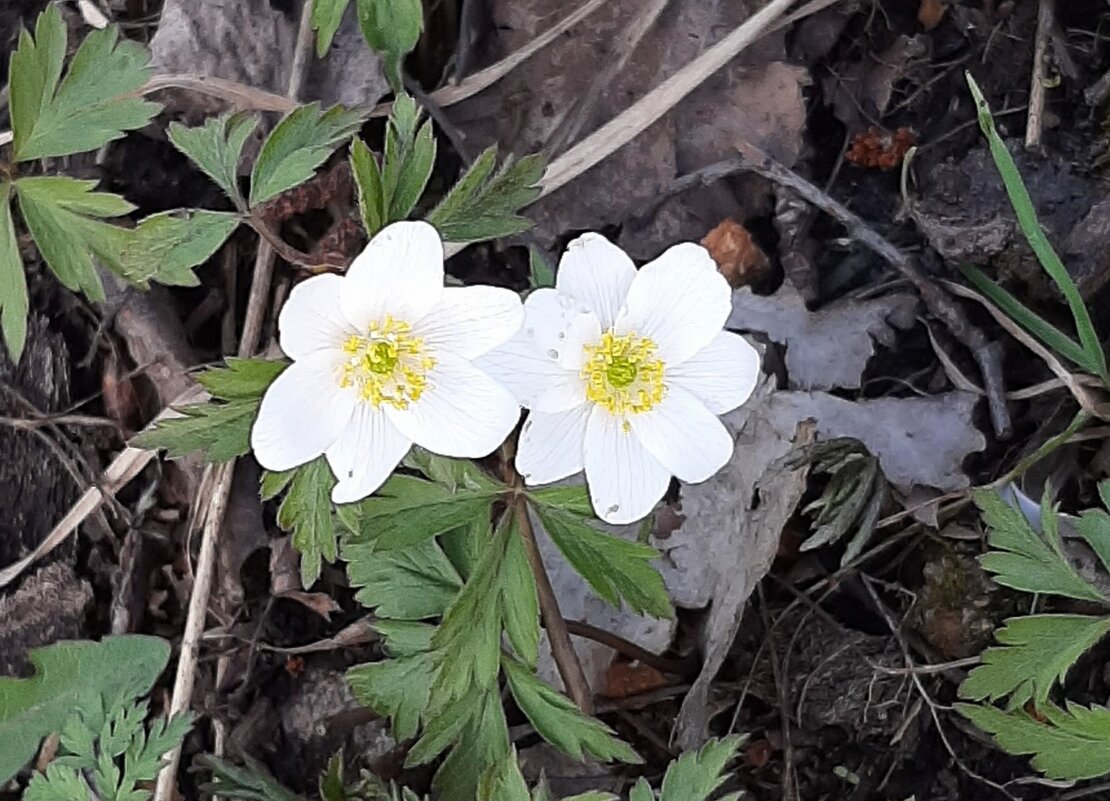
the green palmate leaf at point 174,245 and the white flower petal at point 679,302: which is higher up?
the green palmate leaf at point 174,245

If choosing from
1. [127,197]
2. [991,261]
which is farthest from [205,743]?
[991,261]

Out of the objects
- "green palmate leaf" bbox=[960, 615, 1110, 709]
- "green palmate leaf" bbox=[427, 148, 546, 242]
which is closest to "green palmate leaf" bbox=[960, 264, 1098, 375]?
"green palmate leaf" bbox=[960, 615, 1110, 709]

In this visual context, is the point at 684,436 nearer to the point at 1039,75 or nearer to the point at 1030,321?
the point at 1030,321

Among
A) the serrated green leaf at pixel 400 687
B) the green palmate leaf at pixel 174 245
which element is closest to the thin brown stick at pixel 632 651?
the serrated green leaf at pixel 400 687

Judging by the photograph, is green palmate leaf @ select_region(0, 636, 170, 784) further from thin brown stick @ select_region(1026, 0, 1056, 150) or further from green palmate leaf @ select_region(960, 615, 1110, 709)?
thin brown stick @ select_region(1026, 0, 1056, 150)

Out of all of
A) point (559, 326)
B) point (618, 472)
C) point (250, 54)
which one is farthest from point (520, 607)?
point (250, 54)

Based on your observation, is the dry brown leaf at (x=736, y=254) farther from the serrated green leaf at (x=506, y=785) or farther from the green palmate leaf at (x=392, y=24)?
the serrated green leaf at (x=506, y=785)
